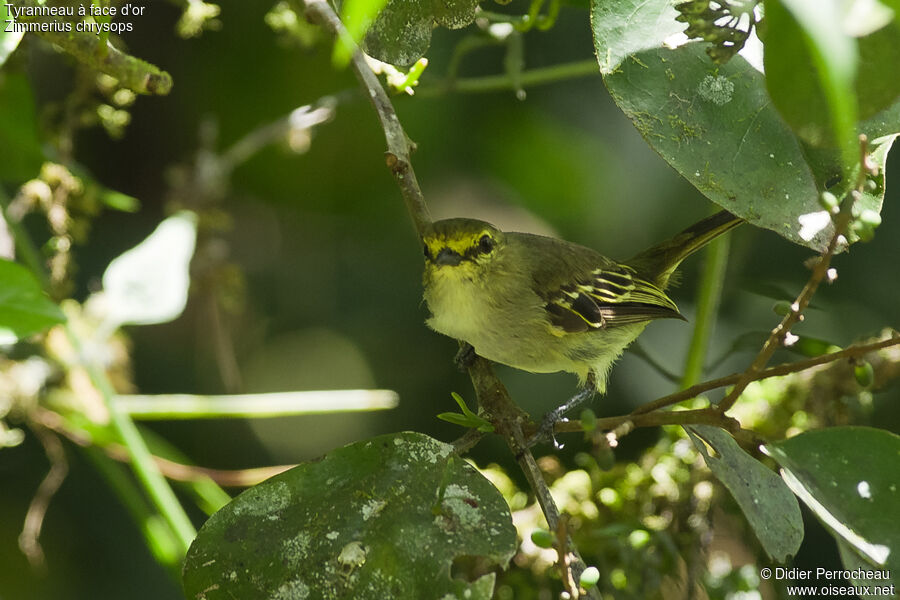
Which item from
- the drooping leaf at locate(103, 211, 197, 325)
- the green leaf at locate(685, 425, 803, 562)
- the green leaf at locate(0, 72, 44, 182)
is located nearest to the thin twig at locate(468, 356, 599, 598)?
the green leaf at locate(685, 425, 803, 562)

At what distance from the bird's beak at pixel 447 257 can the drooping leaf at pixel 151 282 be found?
67cm

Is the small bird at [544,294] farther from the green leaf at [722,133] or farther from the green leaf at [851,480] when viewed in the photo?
the green leaf at [851,480]

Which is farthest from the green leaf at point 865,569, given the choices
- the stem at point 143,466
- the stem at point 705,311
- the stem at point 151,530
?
the stem at point 151,530

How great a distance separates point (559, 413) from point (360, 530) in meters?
1.11

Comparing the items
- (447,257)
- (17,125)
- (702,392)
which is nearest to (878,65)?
(702,392)

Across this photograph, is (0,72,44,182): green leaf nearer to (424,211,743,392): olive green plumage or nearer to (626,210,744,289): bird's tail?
(424,211,743,392): olive green plumage

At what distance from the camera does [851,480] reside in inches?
55.4

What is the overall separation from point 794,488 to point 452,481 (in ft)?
1.78

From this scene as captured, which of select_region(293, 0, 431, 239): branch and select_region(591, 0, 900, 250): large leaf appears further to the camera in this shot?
select_region(293, 0, 431, 239): branch

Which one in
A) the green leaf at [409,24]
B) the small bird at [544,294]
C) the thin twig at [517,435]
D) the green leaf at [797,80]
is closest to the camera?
the green leaf at [797,80]

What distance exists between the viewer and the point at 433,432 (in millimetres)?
3127

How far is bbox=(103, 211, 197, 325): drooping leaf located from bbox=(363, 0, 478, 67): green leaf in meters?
1.01

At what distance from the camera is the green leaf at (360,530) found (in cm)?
129

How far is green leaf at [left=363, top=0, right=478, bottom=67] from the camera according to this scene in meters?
1.43
